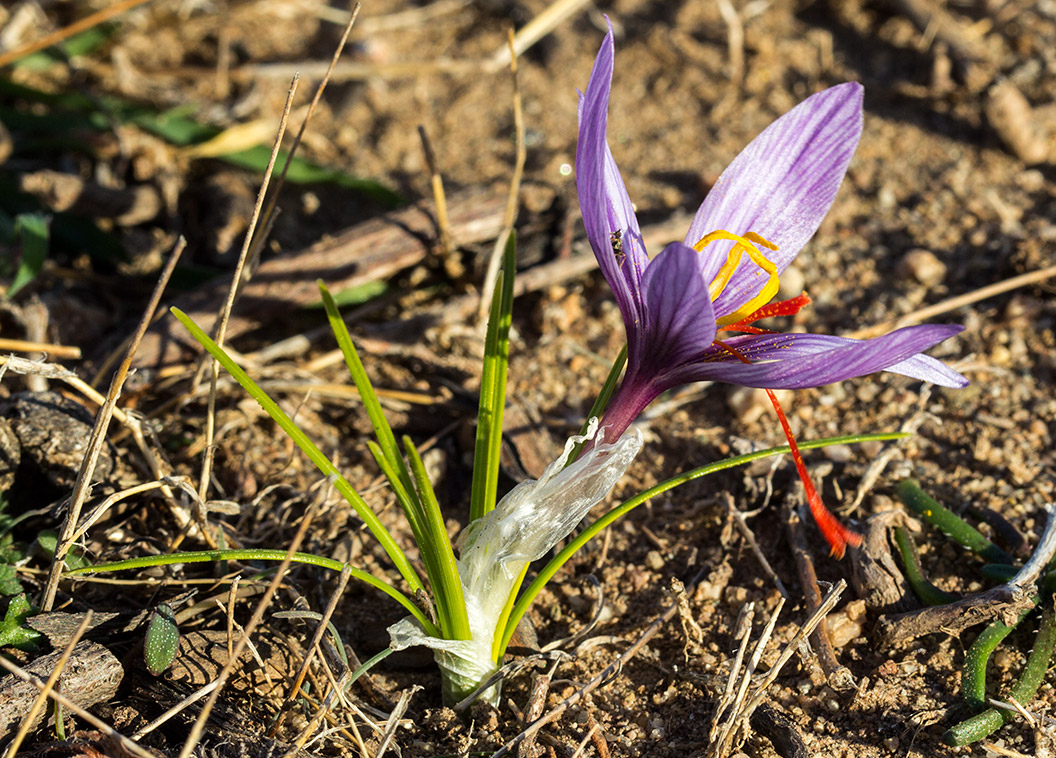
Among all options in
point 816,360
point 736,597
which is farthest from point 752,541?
point 816,360

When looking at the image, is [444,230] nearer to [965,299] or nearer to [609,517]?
[609,517]

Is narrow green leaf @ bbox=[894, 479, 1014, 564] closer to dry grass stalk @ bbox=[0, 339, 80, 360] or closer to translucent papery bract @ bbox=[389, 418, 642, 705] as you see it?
translucent papery bract @ bbox=[389, 418, 642, 705]

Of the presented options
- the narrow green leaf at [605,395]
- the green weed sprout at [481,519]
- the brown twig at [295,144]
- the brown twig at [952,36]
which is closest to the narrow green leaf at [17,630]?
the green weed sprout at [481,519]

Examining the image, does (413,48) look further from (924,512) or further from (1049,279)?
(924,512)

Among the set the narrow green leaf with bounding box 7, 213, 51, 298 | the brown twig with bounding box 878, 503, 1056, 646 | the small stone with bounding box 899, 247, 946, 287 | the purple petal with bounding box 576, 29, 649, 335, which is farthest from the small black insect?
the narrow green leaf with bounding box 7, 213, 51, 298

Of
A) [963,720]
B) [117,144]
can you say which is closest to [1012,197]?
[963,720]

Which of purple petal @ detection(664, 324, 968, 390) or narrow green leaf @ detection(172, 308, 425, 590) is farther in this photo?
narrow green leaf @ detection(172, 308, 425, 590)

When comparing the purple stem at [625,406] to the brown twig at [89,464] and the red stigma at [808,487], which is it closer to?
the red stigma at [808,487]
